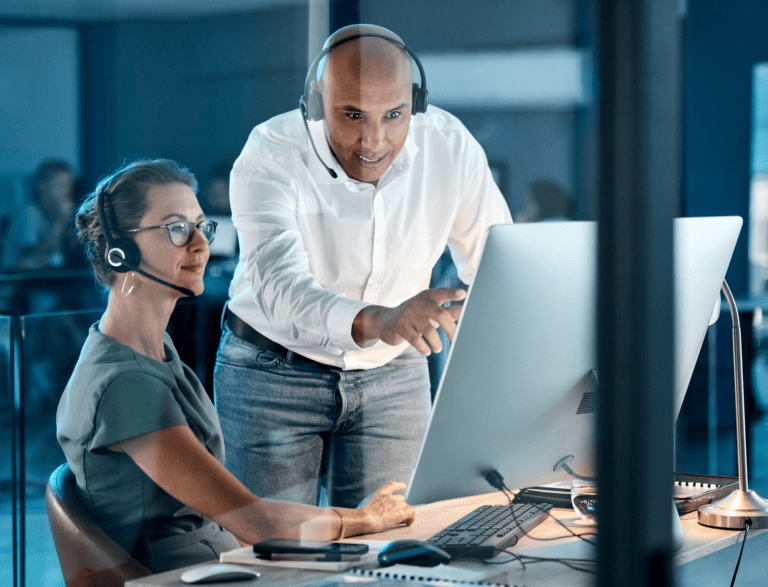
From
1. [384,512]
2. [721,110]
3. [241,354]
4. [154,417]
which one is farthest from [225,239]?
[721,110]

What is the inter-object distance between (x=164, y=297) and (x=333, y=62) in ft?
2.34

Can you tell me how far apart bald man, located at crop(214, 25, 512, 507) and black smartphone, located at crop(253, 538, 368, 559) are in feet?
1.83

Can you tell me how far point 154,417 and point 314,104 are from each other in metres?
0.92

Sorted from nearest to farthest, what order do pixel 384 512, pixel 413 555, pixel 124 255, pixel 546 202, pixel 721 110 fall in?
pixel 413 555 < pixel 384 512 < pixel 124 255 < pixel 721 110 < pixel 546 202

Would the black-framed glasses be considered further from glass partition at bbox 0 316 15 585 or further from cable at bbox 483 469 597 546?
cable at bbox 483 469 597 546

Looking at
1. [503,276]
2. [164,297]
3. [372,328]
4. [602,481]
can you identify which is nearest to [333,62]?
[164,297]

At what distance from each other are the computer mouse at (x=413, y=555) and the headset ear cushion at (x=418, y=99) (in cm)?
107

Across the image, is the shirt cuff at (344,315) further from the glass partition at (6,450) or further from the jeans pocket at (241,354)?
the glass partition at (6,450)

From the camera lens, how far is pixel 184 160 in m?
1.90

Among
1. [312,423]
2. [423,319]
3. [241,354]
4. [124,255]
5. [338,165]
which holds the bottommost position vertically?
[312,423]

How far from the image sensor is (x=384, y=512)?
1.30 metres

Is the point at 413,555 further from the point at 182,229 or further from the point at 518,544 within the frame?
the point at 182,229

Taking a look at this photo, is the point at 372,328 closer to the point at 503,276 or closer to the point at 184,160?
the point at 503,276

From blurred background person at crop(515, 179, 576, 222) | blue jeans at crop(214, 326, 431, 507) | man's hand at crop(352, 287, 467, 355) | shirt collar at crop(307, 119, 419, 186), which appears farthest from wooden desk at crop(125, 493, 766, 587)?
blurred background person at crop(515, 179, 576, 222)
